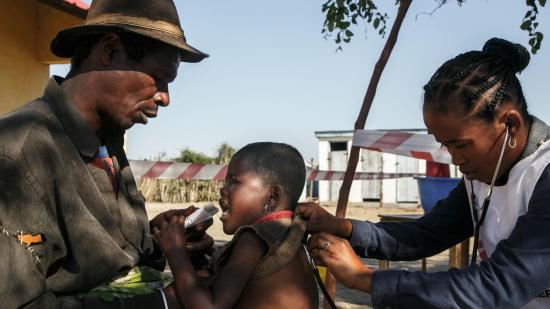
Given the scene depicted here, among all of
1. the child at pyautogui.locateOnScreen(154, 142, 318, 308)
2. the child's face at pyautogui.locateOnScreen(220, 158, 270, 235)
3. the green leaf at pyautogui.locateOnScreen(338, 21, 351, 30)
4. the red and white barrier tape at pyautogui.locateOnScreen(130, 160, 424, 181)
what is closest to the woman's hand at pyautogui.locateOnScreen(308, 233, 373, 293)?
the child at pyautogui.locateOnScreen(154, 142, 318, 308)

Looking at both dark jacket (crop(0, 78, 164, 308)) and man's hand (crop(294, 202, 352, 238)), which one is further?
man's hand (crop(294, 202, 352, 238))

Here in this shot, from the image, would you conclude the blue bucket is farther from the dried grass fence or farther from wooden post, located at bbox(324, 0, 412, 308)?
the dried grass fence

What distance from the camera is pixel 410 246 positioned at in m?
2.82

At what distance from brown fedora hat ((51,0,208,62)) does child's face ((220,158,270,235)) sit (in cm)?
57

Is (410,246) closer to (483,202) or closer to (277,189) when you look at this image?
(483,202)

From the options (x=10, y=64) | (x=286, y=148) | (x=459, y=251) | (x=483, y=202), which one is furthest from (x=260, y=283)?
(x=10, y=64)

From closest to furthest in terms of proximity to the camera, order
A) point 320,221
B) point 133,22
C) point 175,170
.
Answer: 1. point 133,22
2. point 320,221
3. point 175,170

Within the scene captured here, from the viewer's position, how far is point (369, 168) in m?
25.5

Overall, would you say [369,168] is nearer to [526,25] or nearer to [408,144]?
[408,144]

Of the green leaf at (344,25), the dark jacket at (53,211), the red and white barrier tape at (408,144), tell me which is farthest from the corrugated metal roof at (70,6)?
the dark jacket at (53,211)

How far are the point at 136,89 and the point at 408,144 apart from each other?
172 inches

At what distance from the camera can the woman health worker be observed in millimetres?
1959

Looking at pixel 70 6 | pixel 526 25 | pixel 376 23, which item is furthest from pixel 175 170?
pixel 526 25

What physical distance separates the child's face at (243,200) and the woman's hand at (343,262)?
0.32 meters
